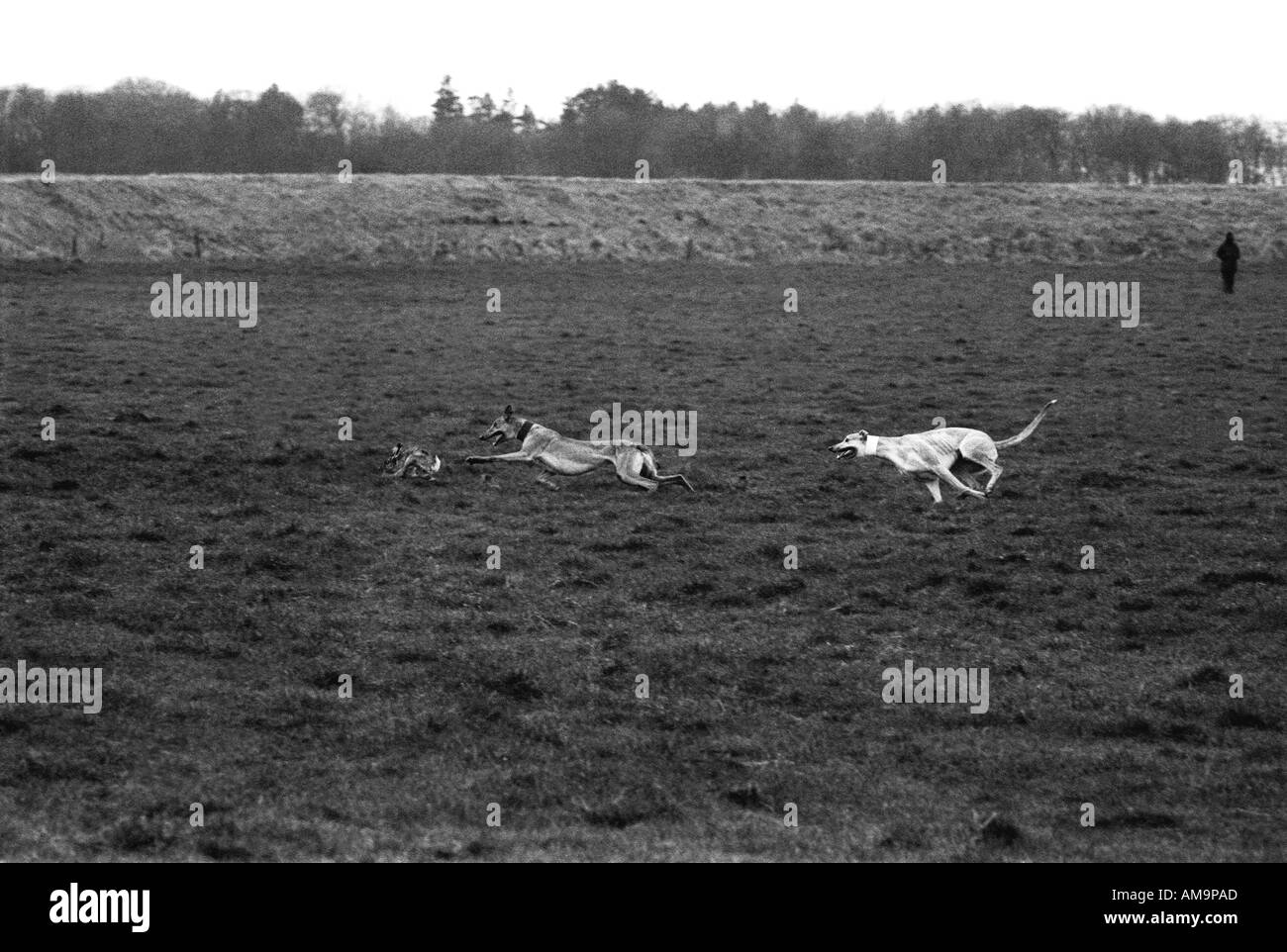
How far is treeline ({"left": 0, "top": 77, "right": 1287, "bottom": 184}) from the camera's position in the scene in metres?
83.7

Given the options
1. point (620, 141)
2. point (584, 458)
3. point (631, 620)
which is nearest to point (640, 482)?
point (584, 458)

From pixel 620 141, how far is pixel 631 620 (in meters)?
82.2

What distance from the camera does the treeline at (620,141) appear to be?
8369 centimetres

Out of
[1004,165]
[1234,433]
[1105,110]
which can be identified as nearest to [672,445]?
[1234,433]

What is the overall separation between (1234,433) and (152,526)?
1530 centimetres

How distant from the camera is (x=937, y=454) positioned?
1856 cm

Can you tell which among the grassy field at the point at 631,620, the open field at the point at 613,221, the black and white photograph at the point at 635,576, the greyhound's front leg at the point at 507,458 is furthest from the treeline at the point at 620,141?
the greyhound's front leg at the point at 507,458

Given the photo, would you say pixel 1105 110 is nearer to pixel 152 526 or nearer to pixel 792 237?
pixel 792 237

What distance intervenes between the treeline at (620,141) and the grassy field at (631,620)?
2282 inches

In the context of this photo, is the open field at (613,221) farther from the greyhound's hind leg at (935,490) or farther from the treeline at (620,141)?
the greyhound's hind leg at (935,490)

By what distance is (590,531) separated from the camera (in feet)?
56.1

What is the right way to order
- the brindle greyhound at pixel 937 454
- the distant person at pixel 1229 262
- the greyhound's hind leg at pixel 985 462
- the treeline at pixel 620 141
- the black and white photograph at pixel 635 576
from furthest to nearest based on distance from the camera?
the treeline at pixel 620 141
the distant person at pixel 1229 262
the greyhound's hind leg at pixel 985 462
the brindle greyhound at pixel 937 454
the black and white photograph at pixel 635 576

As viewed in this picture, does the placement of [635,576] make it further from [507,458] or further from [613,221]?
[613,221]

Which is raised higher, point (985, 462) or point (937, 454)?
Answer: point (937, 454)
